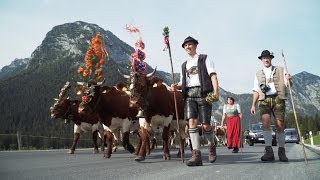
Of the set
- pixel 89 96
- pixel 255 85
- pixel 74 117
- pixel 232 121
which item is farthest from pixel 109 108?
pixel 232 121

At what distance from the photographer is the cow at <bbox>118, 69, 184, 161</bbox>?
933 centimetres

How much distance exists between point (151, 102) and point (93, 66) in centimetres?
557

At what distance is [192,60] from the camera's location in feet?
27.1

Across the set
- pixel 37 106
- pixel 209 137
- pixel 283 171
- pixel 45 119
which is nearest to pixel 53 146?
pixel 209 137

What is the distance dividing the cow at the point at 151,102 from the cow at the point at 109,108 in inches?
72.4

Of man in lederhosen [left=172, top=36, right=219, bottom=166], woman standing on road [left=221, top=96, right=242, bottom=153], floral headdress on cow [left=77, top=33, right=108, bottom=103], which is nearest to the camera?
man in lederhosen [left=172, top=36, right=219, bottom=166]

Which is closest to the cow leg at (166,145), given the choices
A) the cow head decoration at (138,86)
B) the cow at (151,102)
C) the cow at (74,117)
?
the cow at (151,102)

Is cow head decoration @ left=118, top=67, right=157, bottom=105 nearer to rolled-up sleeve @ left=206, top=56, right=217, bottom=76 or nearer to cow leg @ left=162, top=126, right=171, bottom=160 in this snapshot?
cow leg @ left=162, top=126, right=171, bottom=160

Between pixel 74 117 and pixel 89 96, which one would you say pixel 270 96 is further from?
pixel 74 117

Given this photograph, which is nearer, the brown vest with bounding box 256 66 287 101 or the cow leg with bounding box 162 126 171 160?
the brown vest with bounding box 256 66 287 101

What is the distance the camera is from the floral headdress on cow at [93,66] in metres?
12.7

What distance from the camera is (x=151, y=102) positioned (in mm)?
9711

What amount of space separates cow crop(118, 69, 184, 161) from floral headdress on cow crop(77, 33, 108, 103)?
2.82 metres

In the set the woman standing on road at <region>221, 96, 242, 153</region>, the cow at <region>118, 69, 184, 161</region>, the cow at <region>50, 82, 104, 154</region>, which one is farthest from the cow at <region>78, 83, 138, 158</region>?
the woman standing on road at <region>221, 96, 242, 153</region>
